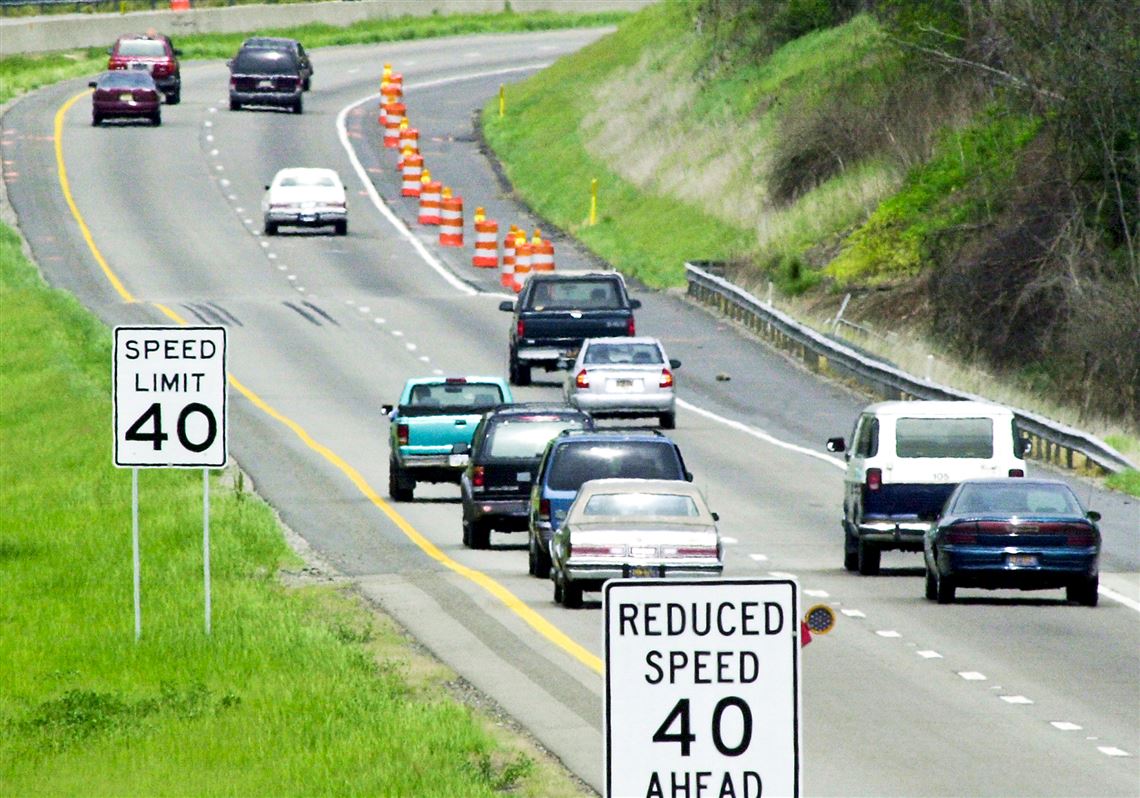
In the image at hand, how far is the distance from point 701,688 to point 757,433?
3216cm

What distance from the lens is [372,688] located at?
1811 cm

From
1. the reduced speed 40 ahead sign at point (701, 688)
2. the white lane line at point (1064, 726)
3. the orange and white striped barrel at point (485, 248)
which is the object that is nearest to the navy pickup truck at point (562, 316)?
the orange and white striped barrel at point (485, 248)

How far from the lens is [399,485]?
33.3 meters

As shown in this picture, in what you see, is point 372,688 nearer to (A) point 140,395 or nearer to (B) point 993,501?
(A) point 140,395

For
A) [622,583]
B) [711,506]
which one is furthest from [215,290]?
[622,583]

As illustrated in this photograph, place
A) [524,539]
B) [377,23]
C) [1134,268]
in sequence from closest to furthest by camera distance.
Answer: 1. [524,539]
2. [1134,268]
3. [377,23]

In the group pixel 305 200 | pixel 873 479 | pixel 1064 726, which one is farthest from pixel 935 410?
pixel 305 200

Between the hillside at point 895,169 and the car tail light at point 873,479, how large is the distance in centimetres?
1606

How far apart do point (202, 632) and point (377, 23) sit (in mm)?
87404

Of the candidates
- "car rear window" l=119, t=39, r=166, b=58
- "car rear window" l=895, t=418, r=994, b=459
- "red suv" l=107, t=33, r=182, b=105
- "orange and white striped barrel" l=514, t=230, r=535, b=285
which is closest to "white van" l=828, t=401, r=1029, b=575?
"car rear window" l=895, t=418, r=994, b=459

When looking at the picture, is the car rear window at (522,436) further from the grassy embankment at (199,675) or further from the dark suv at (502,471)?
the grassy embankment at (199,675)

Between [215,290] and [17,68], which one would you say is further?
[17,68]

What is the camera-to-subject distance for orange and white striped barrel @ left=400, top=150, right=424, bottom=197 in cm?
7025

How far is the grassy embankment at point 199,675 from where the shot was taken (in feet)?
50.3
